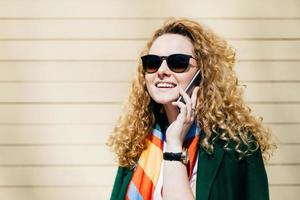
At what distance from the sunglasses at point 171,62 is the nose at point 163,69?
1 centimetres

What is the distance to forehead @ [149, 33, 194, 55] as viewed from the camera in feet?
8.86

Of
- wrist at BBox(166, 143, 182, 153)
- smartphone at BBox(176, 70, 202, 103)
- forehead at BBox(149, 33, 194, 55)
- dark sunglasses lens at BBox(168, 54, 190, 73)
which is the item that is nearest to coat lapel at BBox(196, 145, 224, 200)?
wrist at BBox(166, 143, 182, 153)

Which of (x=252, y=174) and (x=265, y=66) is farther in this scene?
(x=265, y=66)

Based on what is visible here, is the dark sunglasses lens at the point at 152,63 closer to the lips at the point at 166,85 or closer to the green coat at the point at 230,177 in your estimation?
the lips at the point at 166,85

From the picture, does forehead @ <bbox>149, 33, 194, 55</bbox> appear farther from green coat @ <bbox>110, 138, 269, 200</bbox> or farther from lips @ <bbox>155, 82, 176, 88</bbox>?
green coat @ <bbox>110, 138, 269, 200</bbox>

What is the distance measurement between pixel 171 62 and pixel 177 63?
30mm

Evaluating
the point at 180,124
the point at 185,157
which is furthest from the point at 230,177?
the point at 180,124

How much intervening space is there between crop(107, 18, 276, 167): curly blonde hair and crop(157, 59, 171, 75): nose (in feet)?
0.67

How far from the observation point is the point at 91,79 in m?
4.32

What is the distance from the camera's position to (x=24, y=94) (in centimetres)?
433

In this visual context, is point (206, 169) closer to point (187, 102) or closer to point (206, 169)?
point (206, 169)

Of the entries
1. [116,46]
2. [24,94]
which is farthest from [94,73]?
[24,94]

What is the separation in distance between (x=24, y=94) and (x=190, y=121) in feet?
6.80

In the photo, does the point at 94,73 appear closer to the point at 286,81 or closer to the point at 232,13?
the point at 232,13
